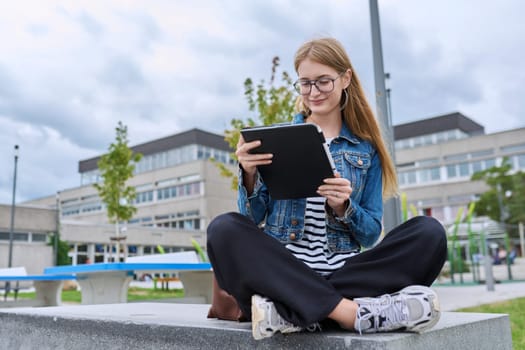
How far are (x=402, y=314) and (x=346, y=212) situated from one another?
18.5 inches

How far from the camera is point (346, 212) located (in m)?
2.05

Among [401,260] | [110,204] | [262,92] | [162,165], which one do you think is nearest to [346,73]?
[401,260]

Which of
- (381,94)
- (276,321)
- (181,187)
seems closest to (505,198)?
(181,187)

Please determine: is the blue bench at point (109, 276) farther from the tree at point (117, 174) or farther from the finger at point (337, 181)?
the tree at point (117, 174)

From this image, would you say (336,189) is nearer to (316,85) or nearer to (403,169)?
(316,85)

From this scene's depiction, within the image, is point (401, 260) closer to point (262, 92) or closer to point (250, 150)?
point (250, 150)

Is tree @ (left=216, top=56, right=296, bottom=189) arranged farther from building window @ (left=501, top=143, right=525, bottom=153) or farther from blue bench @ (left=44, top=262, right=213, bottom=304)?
building window @ (left=501, top=143, right=525, bottom=153)

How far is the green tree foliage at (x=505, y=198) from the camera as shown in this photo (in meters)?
38.2

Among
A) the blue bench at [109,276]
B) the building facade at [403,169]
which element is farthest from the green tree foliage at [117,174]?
the building facade at [403,169]

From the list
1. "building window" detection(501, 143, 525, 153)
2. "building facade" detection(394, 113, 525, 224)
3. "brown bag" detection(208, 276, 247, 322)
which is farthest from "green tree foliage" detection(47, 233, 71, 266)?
"building window" detection(501, 143, 525, 153)

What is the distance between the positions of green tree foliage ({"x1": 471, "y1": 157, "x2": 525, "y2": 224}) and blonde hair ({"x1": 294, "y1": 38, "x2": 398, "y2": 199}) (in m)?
39.5

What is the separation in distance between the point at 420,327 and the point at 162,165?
176ft

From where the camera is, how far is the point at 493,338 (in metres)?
2.28

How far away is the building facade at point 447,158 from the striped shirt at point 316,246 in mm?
47216
